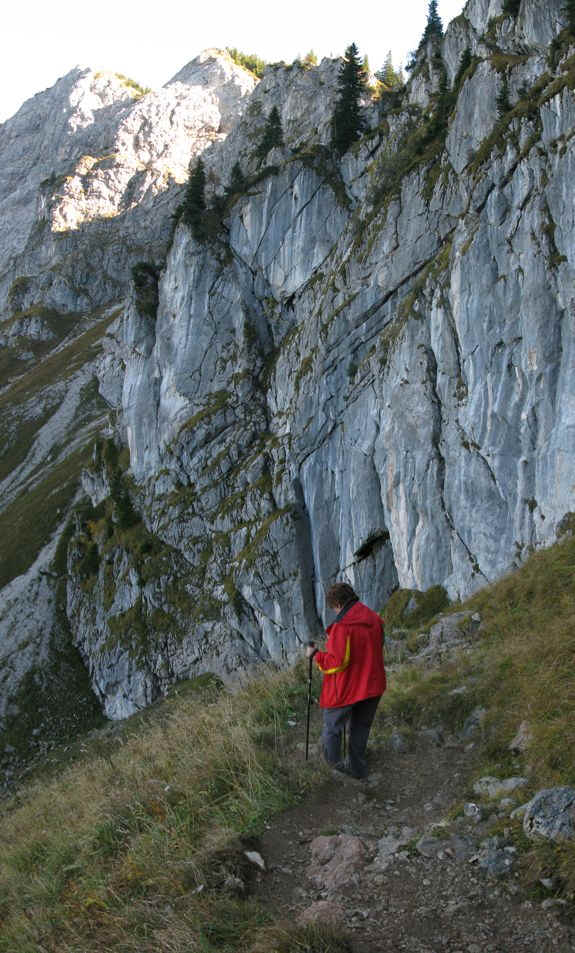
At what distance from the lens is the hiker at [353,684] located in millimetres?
7516

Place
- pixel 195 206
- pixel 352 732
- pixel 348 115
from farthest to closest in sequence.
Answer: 1. pixel 195 206
2. pixel 348 115
3. pixel 352 732

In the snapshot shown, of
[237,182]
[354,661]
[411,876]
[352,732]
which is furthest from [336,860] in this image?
[237,182]

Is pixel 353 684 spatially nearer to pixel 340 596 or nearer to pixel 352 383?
pixel 340 596

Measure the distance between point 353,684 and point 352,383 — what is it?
3713 cm

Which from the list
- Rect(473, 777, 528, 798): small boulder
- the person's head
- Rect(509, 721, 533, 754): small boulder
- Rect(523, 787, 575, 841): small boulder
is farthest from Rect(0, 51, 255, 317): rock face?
Rect(523, 787, 575, 841): small boulder

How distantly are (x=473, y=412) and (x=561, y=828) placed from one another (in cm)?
2695

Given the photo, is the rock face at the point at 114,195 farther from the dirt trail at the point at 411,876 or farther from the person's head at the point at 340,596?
the dirt trail at the point at 411,876

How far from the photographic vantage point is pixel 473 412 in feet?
99.4

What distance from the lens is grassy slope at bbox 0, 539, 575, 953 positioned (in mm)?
5184

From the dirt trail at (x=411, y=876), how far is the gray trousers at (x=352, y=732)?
238 millimetres

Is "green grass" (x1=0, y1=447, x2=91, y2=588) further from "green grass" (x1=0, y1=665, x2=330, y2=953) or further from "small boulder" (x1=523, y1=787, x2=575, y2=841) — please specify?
"small boulder" (x1=523, y1=787, x2=575, y2=841)

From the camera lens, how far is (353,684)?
299 inches

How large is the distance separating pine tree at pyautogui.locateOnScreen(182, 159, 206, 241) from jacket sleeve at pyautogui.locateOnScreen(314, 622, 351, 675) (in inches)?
2564

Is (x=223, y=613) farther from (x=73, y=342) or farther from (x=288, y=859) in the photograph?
(x=73, y=342)
